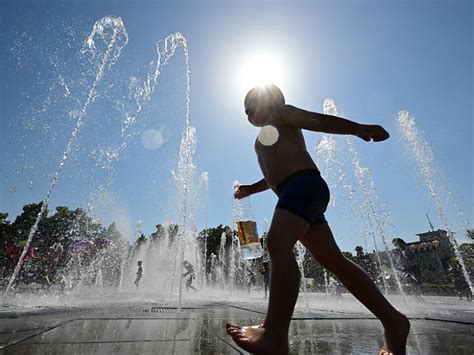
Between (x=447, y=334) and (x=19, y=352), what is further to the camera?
(x=447, y=334)

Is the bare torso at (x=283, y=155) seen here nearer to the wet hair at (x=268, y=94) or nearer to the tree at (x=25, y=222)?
the wet hair at (x=268, y=94)

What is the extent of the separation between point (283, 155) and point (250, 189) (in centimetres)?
81

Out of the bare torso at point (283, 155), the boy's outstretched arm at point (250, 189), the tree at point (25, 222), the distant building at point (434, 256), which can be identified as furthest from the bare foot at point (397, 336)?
the distant building at point (434, 256)

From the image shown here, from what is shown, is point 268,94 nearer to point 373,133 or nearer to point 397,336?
point 373,133

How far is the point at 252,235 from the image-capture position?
4.31 meters

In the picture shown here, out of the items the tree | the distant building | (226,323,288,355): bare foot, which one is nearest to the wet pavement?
(226,323,288,355): bare foot

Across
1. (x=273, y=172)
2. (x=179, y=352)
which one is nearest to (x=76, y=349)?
(x=179, y=352)

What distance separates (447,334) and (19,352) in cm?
343

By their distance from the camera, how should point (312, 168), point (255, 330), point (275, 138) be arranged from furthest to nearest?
1. point (275, 138)
2. point (312, 168)
3. point (255, 330)

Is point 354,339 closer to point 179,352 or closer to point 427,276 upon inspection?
point 179,352

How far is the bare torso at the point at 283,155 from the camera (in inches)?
72.0

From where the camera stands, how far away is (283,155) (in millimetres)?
1876

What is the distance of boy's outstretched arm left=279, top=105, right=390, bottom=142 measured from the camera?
1.80 m

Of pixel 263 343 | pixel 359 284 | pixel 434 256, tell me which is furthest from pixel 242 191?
pixel 434 256
